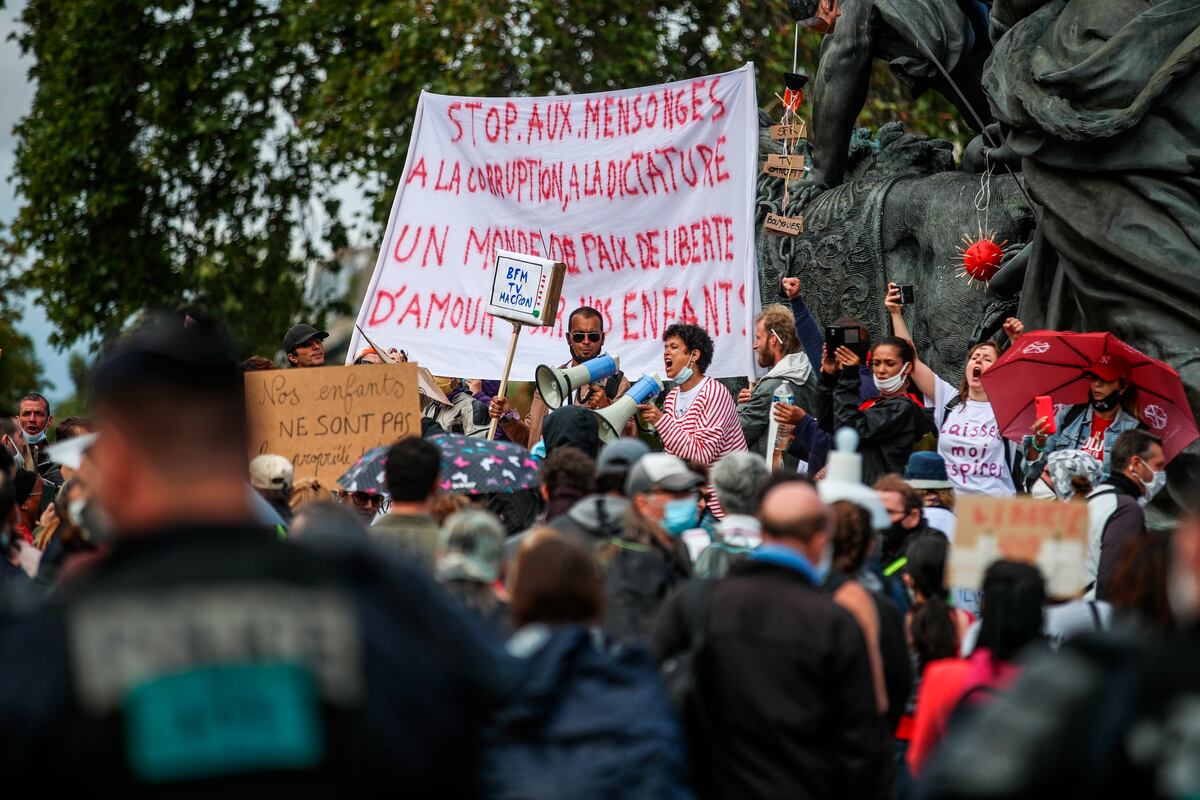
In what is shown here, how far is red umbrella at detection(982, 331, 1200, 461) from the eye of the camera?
8391mm

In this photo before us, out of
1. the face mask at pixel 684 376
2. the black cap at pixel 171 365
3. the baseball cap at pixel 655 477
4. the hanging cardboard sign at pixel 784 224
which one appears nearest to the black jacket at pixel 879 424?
the face mask at pixel 684 376

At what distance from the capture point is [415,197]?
11.7 m

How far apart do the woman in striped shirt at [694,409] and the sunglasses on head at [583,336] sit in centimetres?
51

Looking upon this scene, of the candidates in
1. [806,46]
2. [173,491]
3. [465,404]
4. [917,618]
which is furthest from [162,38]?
[173,491]

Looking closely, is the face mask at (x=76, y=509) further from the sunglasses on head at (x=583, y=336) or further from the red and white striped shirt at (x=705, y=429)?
the sunglasses on head at (x=583, y=336)

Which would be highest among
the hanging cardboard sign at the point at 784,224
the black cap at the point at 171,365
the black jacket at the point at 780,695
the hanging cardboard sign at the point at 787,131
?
the hanging cardboard sign at the point at 787,131

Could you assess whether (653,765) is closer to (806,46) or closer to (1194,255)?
(1194,255)

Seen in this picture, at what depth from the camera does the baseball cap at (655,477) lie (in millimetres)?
5902

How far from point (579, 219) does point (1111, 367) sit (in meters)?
3.97

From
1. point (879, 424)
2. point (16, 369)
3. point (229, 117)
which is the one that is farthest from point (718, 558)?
point (16, 369)

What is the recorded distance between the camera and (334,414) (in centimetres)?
847

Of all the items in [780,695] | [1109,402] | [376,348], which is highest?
[376,348]

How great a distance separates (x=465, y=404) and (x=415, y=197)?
6.03 ft

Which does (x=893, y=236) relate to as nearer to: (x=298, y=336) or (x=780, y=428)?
(x=780, y=428)
